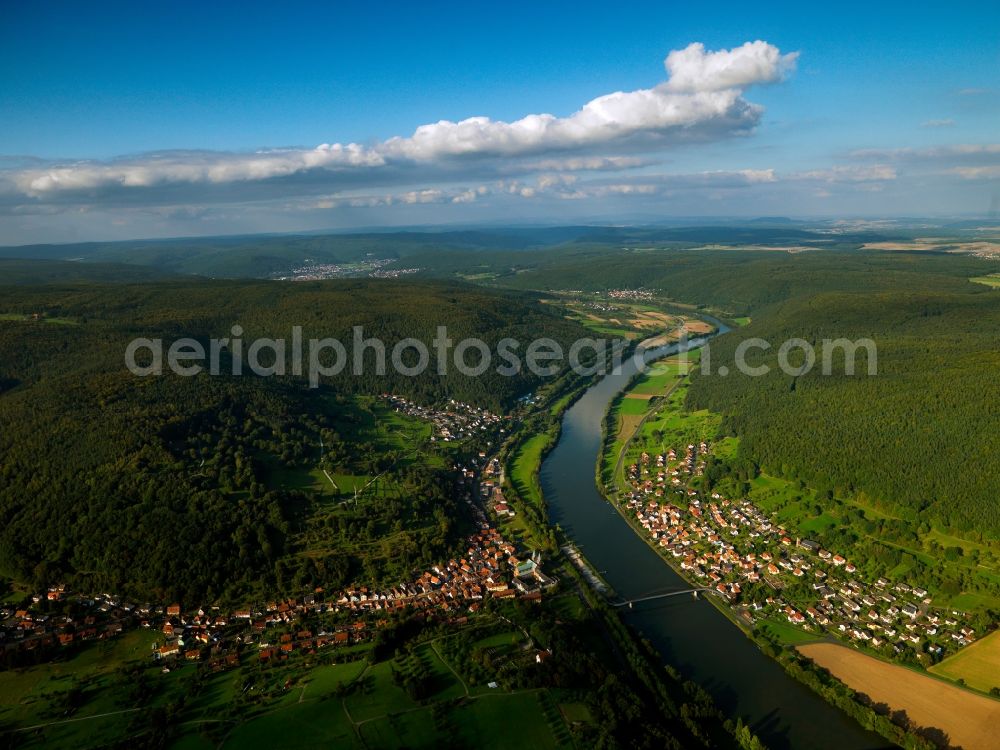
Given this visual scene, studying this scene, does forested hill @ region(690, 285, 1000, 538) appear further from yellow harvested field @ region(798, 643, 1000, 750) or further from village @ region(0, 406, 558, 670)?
village @ region(0, 406, 558, 670)

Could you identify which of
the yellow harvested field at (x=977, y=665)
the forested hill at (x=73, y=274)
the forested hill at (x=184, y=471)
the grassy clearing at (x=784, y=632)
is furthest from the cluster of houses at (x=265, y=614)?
the forested hill at (x=73, y=274)

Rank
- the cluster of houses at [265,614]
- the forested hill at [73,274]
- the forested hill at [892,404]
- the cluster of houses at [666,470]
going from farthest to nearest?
1. the forested hill at [73,274]
2. the cluster of houses at [666,470]
3. the forested hill at [892,404]
4. the cluster of houses at [265,614]

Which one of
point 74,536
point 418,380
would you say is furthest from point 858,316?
point 74,536

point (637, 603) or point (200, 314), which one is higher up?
point (200, 314)

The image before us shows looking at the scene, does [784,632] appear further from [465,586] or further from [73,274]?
[73,274]

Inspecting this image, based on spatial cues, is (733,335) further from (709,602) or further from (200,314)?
(200,314)

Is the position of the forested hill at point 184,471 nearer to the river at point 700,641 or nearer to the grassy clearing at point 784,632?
the river at point 700,641

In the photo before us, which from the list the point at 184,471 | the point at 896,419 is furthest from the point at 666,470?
the point at 184,471
